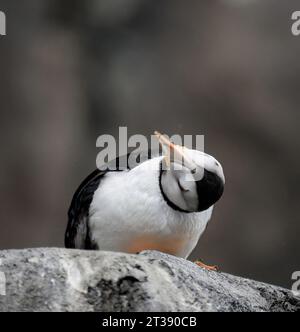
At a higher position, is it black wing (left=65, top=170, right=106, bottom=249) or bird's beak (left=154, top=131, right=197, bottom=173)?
bird's beak (left=154, top=131, right=197, bottom=173)

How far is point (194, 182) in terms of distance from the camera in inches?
152

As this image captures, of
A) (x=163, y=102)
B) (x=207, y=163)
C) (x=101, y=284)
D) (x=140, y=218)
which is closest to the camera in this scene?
(x=101, y=284)

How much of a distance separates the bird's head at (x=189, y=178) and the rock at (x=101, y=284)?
21.8 inches

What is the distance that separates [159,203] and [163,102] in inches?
153

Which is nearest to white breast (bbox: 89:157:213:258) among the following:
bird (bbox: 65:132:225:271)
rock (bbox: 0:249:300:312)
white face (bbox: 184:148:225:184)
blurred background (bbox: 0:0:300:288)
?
bird (bbox: 65:132:225:271)

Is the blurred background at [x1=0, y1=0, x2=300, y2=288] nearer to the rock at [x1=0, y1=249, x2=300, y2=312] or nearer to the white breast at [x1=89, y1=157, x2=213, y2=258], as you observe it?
the white breast at [x1=89, y1=157, x2=213, y2=258]

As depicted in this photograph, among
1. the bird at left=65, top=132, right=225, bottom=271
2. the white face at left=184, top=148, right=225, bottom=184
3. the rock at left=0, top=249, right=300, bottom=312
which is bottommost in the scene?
the rock at left=0, top=249, right=300, bottom=312

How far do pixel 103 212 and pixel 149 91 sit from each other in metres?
3.84

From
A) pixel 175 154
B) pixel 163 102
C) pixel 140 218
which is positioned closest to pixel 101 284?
pixel 140 218

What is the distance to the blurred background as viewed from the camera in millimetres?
7691

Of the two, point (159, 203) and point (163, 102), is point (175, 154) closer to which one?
point (159, 203)

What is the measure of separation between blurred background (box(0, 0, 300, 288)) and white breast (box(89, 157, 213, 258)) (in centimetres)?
350

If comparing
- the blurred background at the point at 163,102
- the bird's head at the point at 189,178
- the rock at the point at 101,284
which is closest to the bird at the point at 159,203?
the bird's head at the point at 189,178
